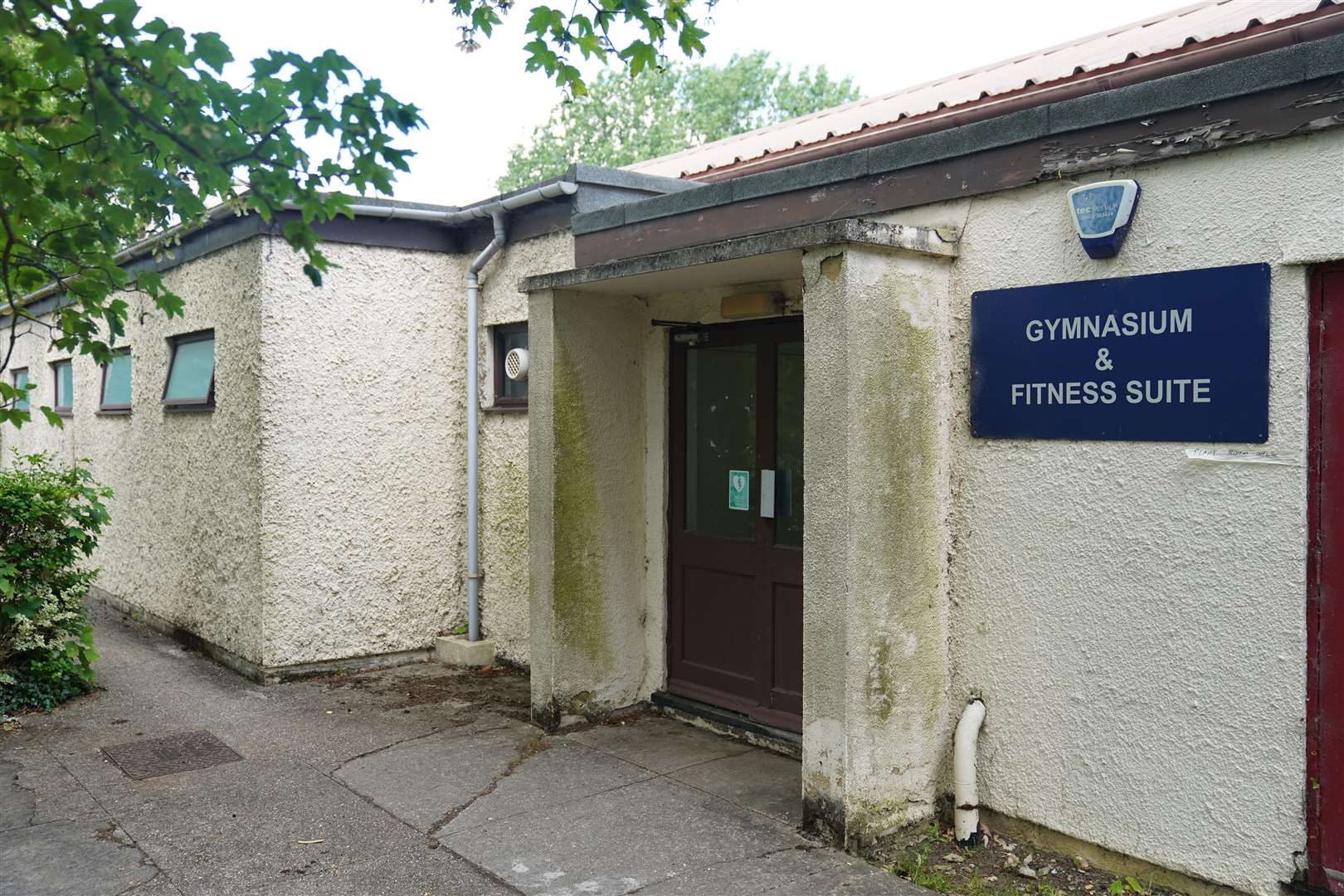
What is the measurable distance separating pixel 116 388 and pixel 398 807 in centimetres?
707

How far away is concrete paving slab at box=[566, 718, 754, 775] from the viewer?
5.38 meters

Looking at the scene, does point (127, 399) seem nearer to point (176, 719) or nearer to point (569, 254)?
point (176, 719)

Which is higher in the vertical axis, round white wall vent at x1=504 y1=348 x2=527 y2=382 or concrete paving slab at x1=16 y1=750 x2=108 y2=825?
round white wall vent at x1=504 y1=348 x2=527 y2=382

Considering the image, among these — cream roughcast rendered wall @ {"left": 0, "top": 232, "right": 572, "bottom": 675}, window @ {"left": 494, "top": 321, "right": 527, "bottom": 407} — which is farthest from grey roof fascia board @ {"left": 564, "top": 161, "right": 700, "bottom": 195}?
window @ {"left": 494, "top": 321, "right": 527, "bottom": 407}

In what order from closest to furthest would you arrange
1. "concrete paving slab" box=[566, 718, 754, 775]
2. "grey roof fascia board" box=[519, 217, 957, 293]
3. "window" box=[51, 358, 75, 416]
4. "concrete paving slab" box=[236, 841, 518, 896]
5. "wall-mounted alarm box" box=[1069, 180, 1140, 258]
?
"wall-mounted alarm box" box=[1069, 180, 1140, 258] < "concrete paving slab" box=[236, 841, 518, 896] < "grey roof fascia board" box=[519, 217, 957, 293] < "concrete paving slab" box=[566, 718, 754, 775] < "window" box=[51, 358, 75, 416]

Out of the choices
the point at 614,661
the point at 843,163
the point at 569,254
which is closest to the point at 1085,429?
the point at 843,163

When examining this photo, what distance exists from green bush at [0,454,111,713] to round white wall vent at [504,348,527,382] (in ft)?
9.05

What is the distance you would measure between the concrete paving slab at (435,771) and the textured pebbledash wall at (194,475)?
2105 mm

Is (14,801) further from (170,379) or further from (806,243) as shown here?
(170,379)

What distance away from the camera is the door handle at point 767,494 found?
5.49 m

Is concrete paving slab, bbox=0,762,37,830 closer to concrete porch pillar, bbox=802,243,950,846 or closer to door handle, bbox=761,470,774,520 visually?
concrete porch pillar, bbox=802,243,950,846

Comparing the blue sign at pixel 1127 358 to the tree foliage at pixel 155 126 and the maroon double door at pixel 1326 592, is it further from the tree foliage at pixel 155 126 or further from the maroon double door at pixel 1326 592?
the tree foliage at pixel 155 126

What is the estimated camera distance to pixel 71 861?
14.1 feet

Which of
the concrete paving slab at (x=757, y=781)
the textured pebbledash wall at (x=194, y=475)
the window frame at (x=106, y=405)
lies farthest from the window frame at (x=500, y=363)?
the window frame at (x=106, y=405)
